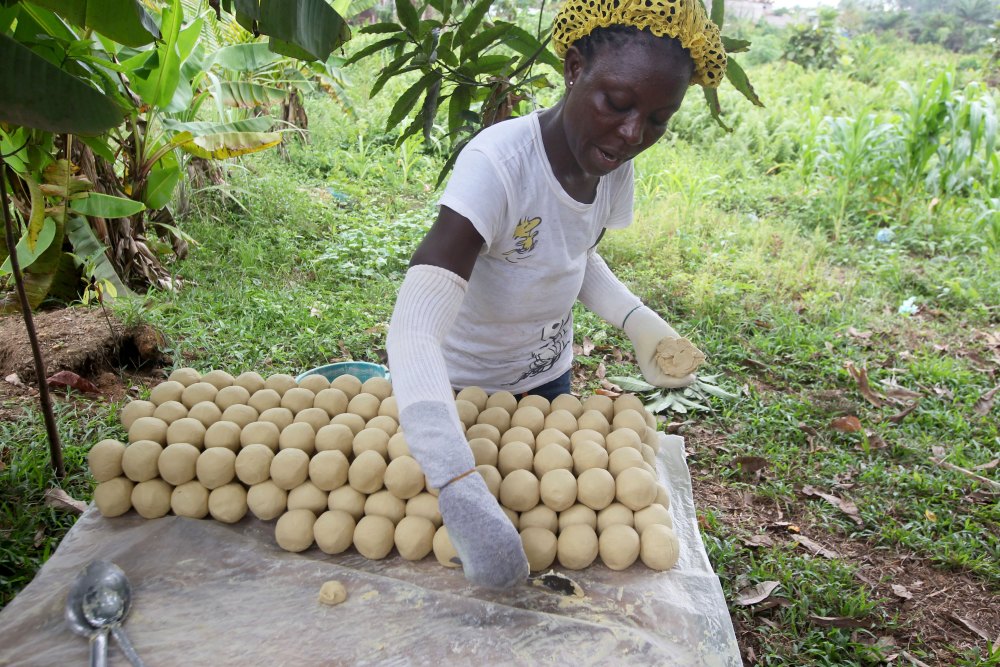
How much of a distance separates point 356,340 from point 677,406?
63.3 inches

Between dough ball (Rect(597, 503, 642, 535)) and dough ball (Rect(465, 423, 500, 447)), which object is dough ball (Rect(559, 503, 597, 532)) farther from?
dough ball (Rect(465, 423, 500, 447))

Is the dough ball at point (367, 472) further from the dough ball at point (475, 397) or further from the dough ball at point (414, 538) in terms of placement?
the dough ball at point (475, 397)

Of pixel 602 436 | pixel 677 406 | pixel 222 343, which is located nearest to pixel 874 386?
pixel 677 406

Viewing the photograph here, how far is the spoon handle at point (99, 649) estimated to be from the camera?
1.15m

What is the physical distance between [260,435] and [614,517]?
789mm

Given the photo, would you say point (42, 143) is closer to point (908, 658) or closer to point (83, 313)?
point (83, 313)

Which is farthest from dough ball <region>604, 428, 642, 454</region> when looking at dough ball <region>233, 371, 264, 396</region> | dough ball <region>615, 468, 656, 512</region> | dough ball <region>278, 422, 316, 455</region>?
dough ball <region>233, 371, 264, 396</region>

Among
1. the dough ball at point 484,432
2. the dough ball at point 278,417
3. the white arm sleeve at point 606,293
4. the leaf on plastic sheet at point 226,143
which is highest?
the leaf on plastic sheet at point 226,143

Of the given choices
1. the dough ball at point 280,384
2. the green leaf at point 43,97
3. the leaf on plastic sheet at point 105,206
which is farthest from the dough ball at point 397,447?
the leaf on plastic sheet at point 105,206

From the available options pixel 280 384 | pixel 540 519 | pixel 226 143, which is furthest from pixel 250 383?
pixel 226 143

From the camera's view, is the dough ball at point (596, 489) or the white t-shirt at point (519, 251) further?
the white t-shirt at point (519, 251)

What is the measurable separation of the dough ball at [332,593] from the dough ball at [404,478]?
0.22 meters

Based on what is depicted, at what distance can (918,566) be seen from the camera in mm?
2477

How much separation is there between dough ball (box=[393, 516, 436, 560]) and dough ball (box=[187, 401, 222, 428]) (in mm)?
555
